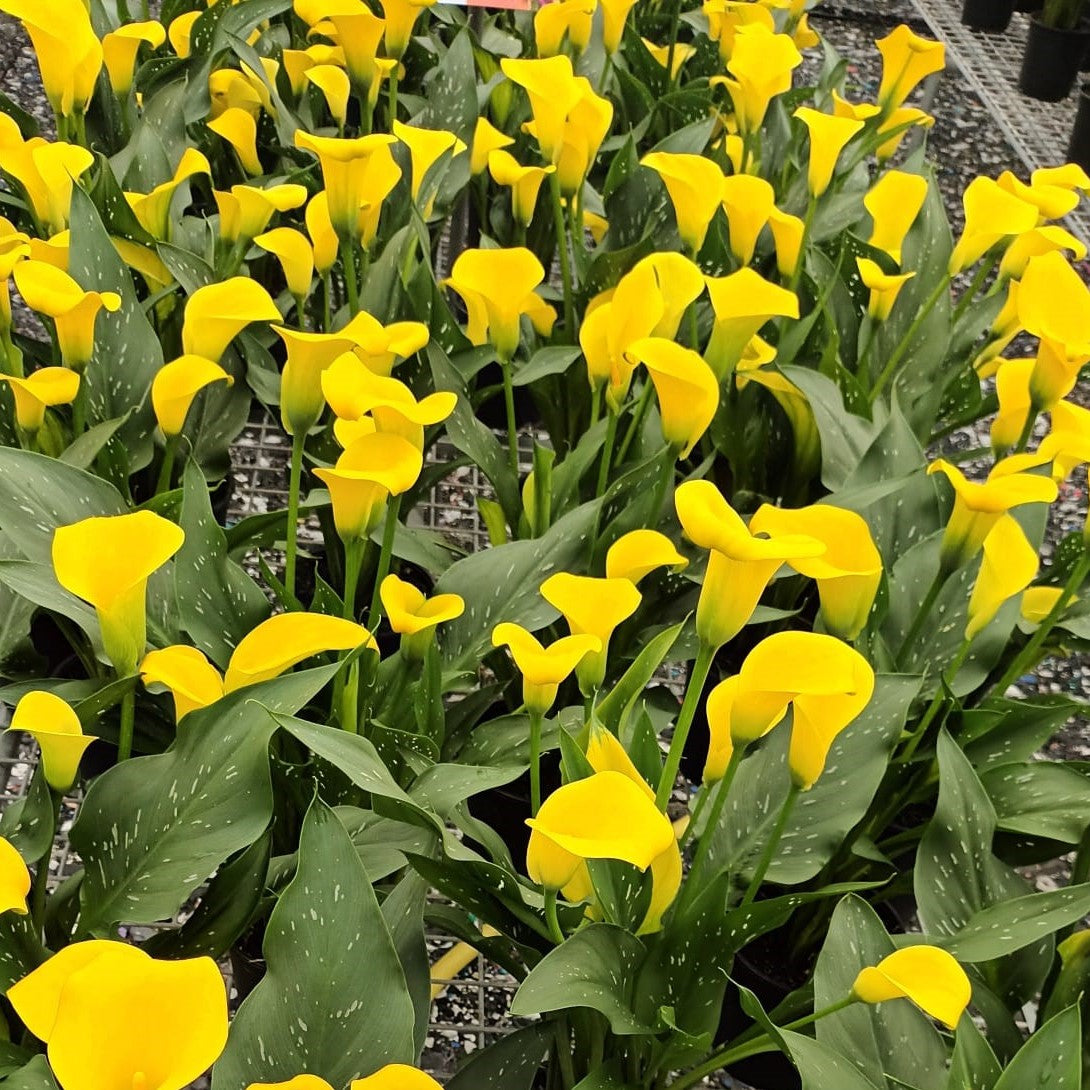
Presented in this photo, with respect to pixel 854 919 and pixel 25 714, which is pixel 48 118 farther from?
pixel 854 919

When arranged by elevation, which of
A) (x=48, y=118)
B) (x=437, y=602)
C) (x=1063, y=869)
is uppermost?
(x=437, y=602)

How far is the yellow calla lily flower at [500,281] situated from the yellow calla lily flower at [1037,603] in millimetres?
366

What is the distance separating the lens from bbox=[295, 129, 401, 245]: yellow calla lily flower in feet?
2.50

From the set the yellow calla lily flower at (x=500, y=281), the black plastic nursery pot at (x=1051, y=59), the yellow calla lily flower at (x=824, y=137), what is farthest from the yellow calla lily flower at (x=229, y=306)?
the black plastic nursery pot at (x=1051, y=59)

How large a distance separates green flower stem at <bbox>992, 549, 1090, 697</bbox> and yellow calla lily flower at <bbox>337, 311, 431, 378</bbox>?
362mm

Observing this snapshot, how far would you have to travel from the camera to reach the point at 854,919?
22.6 inches

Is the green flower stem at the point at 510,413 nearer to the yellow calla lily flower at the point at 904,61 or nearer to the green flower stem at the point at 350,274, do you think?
the green flower stem at the point at 350,274

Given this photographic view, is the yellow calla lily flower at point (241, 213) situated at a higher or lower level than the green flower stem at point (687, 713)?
higher

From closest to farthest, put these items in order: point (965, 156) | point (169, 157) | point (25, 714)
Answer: point (25, 714) < point (169, 157) < point (965, 156)

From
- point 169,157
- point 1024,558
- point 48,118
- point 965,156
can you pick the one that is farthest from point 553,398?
point 965,156

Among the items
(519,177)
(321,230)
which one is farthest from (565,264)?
(321,230)

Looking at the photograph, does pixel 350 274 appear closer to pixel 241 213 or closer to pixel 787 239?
pixel 241 213

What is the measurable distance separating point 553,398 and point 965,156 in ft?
4.27

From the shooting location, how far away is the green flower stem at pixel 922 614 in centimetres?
68
